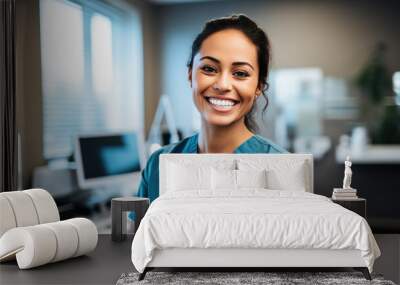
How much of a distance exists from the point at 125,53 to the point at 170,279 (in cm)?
317

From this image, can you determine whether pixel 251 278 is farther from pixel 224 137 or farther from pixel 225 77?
pixel 225 77

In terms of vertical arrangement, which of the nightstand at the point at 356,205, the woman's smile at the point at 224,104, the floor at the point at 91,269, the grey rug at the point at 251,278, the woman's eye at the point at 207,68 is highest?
the woman's eye at the point at 207,68

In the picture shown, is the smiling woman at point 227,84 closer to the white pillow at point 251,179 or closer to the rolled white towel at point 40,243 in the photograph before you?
the white pillow at point 251,179

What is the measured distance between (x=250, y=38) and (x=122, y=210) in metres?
2.23

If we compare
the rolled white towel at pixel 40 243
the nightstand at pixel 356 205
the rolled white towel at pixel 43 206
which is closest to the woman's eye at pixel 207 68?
the nightstand at pixel 356 205

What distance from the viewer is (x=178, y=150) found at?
6.74 metres

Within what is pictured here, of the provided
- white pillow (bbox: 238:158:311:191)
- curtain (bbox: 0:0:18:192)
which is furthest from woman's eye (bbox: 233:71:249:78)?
curtain (bbox: 0:0:18:192)

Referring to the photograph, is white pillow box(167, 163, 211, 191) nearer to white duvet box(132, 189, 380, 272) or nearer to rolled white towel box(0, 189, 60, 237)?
rolled white towel box(0, 189, 60, 237)

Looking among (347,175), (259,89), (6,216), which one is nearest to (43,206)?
(6,216)

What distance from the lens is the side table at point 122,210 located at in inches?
234

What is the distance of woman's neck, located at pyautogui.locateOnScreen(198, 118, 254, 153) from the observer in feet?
21.6

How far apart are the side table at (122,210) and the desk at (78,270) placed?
45 cm

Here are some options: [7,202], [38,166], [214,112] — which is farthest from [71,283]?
[214,112]

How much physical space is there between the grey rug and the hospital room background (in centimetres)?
203
